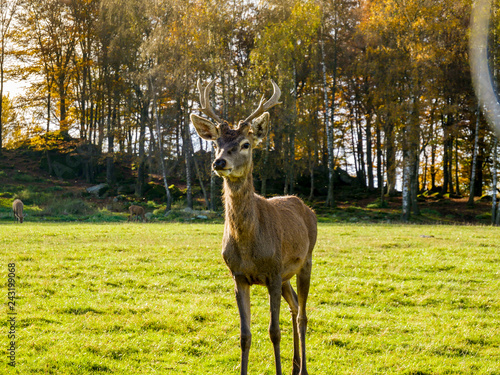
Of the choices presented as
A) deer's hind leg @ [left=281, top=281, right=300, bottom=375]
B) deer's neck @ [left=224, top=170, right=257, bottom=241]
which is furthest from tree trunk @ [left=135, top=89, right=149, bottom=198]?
deer's neck @ [left=224, top=170, right=257, bottom=241]

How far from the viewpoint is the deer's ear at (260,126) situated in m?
5.38

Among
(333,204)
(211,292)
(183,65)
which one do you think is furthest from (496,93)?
(211,292)

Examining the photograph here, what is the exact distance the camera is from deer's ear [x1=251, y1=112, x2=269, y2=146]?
212 inches

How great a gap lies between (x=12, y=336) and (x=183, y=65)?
2458 cm

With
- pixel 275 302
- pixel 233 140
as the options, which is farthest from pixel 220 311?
pixel 233 140

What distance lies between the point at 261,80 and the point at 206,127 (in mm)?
24487

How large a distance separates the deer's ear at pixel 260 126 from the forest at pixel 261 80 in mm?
17700

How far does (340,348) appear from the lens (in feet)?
22.0

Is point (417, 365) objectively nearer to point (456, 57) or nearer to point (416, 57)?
point (416, 57)

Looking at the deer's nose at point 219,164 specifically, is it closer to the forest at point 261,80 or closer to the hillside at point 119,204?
the forest at point 261,80

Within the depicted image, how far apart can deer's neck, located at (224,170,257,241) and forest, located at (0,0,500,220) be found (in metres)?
18.1

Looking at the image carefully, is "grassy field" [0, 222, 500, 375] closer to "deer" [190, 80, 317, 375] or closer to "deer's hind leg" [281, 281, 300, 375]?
"deer's hind leg" [281, 281, 300, 375]

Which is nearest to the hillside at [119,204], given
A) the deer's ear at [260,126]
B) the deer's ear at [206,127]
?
the deer's ear at [206,127]

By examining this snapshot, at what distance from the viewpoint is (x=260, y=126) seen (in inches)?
215
